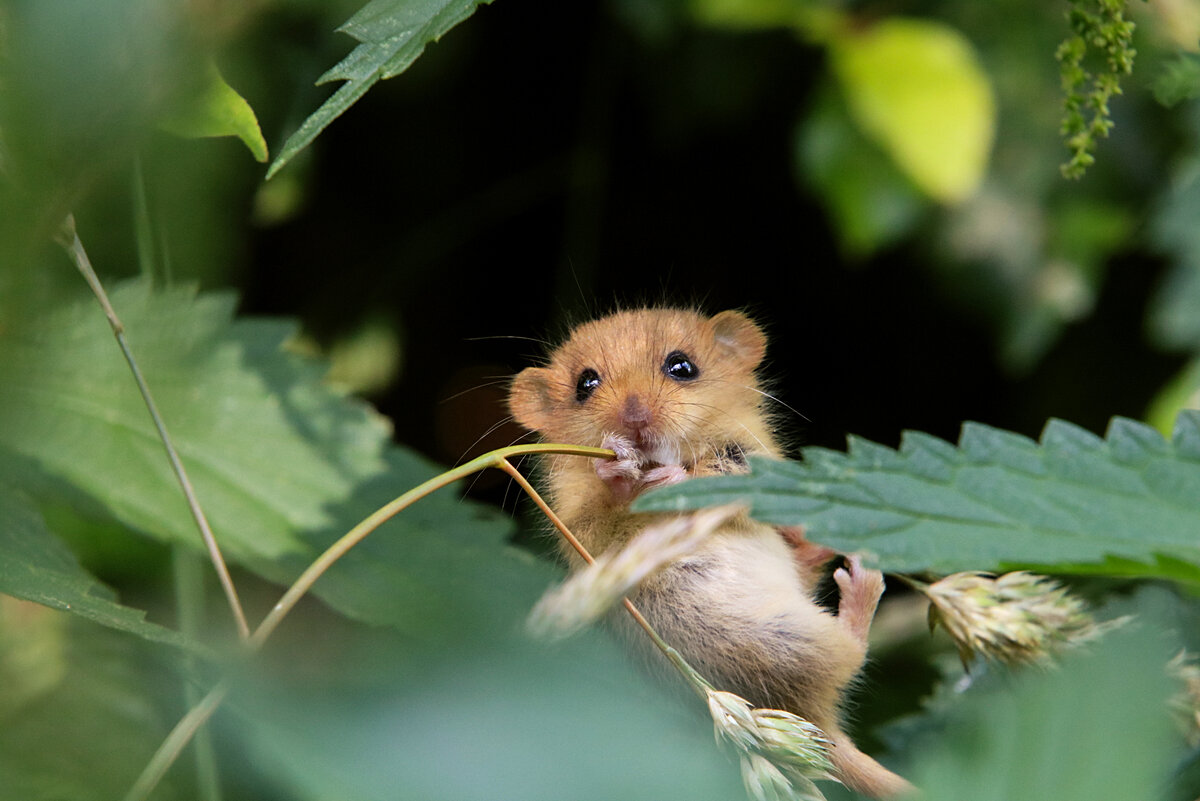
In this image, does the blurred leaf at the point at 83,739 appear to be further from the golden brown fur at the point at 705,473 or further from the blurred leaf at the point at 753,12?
the blurred leaf at the point at 753,12

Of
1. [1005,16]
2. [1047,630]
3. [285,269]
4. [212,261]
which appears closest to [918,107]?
[1005,16]

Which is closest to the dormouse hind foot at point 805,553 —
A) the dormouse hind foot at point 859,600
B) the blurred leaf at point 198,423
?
the dormouse hind foot at point 859,600

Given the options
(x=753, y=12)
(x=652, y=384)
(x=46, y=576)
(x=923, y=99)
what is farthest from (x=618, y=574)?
(x=753, y=12)

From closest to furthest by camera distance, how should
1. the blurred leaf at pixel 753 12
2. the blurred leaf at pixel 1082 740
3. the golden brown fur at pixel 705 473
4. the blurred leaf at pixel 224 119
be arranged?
the blurred leaf at pixel 1082 740 < the blurred leaf at pixel 224 119 < the golden brown fur at pixel 705 473 < the blurred leaf at pixel 753 12

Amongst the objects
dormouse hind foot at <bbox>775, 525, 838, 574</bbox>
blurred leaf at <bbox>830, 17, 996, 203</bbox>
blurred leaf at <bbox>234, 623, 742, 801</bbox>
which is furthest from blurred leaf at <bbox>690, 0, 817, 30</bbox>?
blurred leaf at <bbox>234, 623, 742, 801</bbox>

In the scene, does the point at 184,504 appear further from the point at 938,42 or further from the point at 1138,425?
the point at 938,42

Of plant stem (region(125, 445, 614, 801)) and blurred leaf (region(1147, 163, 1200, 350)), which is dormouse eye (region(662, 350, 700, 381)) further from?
blurred leaf (region(1147, 163, 1200, 350))

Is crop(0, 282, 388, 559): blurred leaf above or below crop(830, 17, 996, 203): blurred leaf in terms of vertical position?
below
